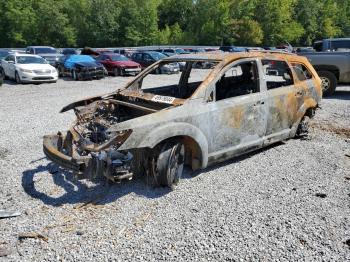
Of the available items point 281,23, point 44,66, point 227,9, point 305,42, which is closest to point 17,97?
point 44,66

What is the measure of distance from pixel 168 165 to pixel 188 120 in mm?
634

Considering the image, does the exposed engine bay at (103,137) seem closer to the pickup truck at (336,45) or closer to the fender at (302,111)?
the fender at (302,111)

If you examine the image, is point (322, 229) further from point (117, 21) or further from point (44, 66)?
point (117, 21)

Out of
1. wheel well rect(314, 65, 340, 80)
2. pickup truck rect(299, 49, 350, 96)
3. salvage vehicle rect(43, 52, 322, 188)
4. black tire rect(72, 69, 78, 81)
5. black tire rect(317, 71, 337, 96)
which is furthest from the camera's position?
black tire rect(72, 69, 78, 81)

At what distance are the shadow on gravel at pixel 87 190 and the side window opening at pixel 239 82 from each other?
1.87 m

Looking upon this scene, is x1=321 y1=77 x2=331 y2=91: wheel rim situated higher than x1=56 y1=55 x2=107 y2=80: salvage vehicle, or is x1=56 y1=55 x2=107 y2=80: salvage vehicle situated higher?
x1=56 y1=55 x2=107 y2=80: salvage vehicle

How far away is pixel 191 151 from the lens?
4773mm

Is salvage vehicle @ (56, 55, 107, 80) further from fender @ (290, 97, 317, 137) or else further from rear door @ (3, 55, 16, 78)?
fender @ (290, 97, 317, 137)

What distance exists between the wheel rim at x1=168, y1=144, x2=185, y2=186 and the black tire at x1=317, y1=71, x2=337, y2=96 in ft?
28.5

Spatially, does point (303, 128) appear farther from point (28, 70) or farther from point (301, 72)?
point (28, 70)

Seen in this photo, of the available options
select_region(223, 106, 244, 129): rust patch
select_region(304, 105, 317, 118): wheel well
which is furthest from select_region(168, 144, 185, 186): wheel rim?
select_region(304, 105, 317, 118): wheel well

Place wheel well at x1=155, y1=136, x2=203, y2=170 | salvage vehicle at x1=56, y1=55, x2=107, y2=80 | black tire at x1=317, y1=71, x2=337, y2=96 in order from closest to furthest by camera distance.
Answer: wheel well at x1=155, y1=136, x2=203, y2=170 < black tire at x1=317, y1=71, x2=337, y2=96 < salvage vehicle at x1=56, y1=55, x2=107, y2=80

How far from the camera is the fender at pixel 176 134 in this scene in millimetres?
4170

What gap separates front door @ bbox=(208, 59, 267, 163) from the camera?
4.85 meters
